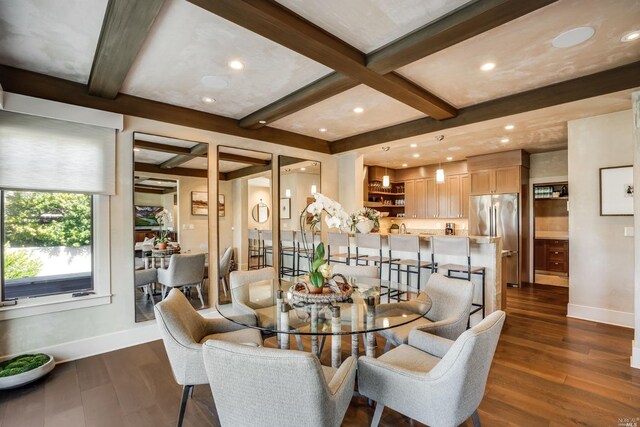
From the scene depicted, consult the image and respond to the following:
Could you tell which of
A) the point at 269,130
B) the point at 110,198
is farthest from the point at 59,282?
the point at 269,130

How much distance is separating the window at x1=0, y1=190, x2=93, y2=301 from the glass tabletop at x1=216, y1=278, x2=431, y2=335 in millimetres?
1814

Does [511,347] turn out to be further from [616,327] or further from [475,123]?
[475,123]

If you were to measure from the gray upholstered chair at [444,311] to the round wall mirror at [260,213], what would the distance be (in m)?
2.75

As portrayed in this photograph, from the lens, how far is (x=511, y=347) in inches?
125

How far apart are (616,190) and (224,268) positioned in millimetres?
4983

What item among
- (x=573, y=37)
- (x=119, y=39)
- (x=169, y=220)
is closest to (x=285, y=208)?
(x=169, y=220)

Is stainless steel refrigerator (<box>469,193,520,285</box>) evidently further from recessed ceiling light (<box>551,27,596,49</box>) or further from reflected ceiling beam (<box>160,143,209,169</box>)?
reflected ceiling beam (<box>160,143,209,169</box>)

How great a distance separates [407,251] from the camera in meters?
4.18

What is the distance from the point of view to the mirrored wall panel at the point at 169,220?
→ 351cm

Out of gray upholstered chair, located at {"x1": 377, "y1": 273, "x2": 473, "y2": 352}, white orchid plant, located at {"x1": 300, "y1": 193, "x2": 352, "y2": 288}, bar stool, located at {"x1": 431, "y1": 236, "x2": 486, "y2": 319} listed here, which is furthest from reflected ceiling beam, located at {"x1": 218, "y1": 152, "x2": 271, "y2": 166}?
gray upholstered chair, located at {"x1": 377, "y1": 273, "x2": 473, "y2": 352}

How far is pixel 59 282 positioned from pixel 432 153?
623 cm

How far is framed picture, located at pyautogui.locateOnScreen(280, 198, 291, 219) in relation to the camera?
16.2ft

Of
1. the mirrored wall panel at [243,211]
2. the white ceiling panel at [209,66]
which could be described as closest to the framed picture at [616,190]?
the white ceiling panel at [209,66]

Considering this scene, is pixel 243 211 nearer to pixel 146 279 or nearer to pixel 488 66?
pixel 146 279
